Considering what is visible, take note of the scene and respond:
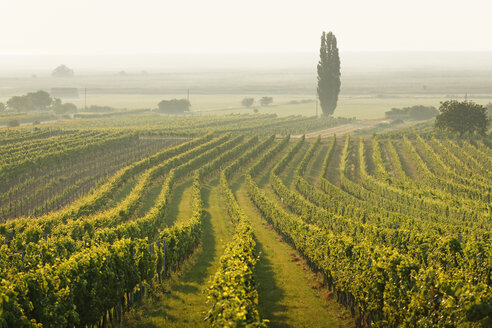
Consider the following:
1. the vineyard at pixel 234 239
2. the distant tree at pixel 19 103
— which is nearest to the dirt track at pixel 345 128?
the vineyard at pixel 234 239

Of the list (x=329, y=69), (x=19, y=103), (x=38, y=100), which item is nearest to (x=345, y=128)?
(x=329, y=69)

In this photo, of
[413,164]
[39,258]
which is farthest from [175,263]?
[413,164]

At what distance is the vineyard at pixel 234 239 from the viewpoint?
52.9 feet

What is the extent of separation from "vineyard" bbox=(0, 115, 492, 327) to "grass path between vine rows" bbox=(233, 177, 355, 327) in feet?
0.42

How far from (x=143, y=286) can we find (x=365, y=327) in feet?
34.7

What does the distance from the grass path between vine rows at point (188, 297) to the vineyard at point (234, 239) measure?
128 millimetres

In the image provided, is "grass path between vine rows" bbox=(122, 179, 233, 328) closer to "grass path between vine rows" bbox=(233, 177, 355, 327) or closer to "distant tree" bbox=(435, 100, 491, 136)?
"grass path between vine rows" bbox=(233, 177, 355, 327)

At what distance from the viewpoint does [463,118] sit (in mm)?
82688

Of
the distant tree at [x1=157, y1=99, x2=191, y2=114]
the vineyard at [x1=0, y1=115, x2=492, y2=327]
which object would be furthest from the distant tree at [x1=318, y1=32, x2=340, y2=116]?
the distant tree at [x1=157, y1=99, x2=191, y2=114]

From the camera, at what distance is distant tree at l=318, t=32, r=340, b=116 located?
5079 inches

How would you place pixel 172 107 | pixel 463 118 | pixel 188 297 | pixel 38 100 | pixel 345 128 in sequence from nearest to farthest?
pixel 188 297
pixel 463 118
pixel 345 128
pixel 38 100
pixel 172 107

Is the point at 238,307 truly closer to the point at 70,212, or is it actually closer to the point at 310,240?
the point at 310,240

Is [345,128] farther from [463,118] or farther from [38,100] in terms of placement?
[38,100]

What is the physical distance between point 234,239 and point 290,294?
16.5ft
